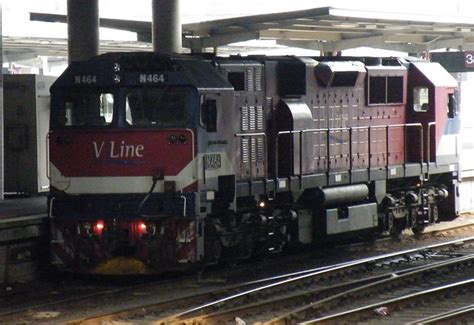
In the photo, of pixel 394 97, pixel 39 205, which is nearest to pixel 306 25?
pixel 394 97

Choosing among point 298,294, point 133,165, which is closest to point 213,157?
point 133,165

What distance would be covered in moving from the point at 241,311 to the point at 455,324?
254 cm

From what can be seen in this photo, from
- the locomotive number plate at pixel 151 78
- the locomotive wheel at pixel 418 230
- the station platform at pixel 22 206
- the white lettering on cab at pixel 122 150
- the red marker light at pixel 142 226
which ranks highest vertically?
the locomotive number plate at pixel 151 78

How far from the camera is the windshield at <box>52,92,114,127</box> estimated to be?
1552 centimetres

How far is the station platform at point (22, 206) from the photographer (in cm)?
1678

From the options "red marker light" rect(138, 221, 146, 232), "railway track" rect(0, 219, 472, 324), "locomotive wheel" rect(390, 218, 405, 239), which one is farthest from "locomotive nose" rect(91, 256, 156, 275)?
"locomotive wheel" rect(390, 218, 405, 239)

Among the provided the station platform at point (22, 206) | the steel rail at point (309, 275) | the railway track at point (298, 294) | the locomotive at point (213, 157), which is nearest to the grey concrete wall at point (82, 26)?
the station platform at point (22, 206)

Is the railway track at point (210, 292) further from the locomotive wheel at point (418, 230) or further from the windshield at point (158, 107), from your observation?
the locomotive wheel at point (418, 230)

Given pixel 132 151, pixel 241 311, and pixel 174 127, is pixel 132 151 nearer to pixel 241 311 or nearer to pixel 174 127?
pixel 174 127

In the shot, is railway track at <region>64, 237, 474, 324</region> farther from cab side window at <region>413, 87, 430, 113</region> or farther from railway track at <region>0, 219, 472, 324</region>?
cab side window at <region>413, 87, 430, 113</region>

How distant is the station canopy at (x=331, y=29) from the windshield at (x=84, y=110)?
6240 millimetres

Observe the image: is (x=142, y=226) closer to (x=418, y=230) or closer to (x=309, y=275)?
(x=309, y=275)

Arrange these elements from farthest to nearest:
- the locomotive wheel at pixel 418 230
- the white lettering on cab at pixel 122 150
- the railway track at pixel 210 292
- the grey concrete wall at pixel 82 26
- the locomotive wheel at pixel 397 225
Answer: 1. the locomotive wheel at pixel 418 230
2. the grey concrete wall at pixel 82 26
3. the locomotive wheel at pixel 397 225
4. the white lettering on cab at pixel 122 150
5. the railway track at pixel 210 292

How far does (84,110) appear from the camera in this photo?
15672 millimetres
